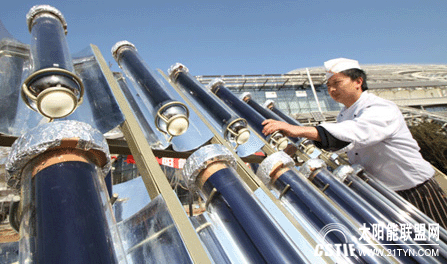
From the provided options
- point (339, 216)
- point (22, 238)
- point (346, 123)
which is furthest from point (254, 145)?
point (22, 238)

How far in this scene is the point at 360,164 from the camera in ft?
6.10

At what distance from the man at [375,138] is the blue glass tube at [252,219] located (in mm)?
698

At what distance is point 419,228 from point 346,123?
631 millimetres

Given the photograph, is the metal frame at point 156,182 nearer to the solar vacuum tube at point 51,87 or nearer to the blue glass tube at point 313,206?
the solar vacuum tube at point 51,87

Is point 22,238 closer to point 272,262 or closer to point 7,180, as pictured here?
point 7,180

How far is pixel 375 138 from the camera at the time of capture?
1.42m

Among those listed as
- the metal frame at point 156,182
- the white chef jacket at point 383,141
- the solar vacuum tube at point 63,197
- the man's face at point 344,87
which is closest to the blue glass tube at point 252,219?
the metal frame at point 156,182

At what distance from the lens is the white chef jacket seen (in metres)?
1.41

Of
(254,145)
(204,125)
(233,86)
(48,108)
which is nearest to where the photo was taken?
(48,108)

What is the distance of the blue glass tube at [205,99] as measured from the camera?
1.22 meters

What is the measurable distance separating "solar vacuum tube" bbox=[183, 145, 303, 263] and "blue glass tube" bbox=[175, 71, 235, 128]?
0.45m

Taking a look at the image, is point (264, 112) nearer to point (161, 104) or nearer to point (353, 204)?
point (353, 204)

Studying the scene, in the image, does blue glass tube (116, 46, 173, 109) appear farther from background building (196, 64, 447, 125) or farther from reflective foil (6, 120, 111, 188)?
background building (196, 64, 447, 125)

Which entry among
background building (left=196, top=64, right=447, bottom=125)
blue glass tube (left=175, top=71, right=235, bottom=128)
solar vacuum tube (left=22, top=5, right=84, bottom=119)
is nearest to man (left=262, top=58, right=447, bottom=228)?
blue glass tube (left=175, top=71, right=235, bottom=128)
